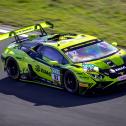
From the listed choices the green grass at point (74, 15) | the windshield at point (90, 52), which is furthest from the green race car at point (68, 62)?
the green grass at point (74, 15)

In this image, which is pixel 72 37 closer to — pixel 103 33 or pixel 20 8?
pixel 103 33

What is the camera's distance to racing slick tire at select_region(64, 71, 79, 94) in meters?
14.2

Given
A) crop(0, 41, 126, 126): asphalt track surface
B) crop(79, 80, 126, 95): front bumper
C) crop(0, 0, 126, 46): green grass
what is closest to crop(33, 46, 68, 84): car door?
crop(0, 41, 126, 126): asphalt track surface

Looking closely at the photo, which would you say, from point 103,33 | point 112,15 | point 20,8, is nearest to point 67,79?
point 103,33

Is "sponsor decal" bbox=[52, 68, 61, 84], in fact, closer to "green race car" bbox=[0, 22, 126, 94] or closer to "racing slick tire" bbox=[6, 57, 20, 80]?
"green race car" bbox=[0, 22, 126, 94]

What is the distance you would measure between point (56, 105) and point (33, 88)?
1.71m

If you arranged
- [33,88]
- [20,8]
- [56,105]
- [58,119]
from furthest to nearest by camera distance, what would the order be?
1. [20,8]
2. [33,88]
3. [56,105]
4. [58,119]

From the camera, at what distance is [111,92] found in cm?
1438

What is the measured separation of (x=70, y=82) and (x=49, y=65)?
89 cm

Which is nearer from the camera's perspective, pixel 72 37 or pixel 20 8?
pixel 72 37

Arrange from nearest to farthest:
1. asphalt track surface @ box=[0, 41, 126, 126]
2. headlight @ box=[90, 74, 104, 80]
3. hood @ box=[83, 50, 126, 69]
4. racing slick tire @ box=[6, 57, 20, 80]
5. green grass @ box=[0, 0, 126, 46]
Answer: asphalt track surface @ box=[0, 41, 126, 126] → headlight @ box=[90, 74, 104, 80] → hood @ box=[83, 50, 126, 69] → racing slick tire @ box=[6, 57, 20, 80] → green grass @ box=[0, 0, 126, 46]

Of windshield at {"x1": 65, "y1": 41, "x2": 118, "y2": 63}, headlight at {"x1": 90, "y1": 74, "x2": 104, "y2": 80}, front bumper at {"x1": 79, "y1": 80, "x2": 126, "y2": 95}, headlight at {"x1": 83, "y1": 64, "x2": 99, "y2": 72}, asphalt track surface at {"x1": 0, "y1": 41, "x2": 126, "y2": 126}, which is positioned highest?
windshield at {"x1": 65, "y1": 41, "x2": 118, "y2": 63}

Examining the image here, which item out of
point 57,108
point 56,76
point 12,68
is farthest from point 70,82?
point 12,68

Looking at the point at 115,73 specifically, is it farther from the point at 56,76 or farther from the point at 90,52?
the point at 56,76
